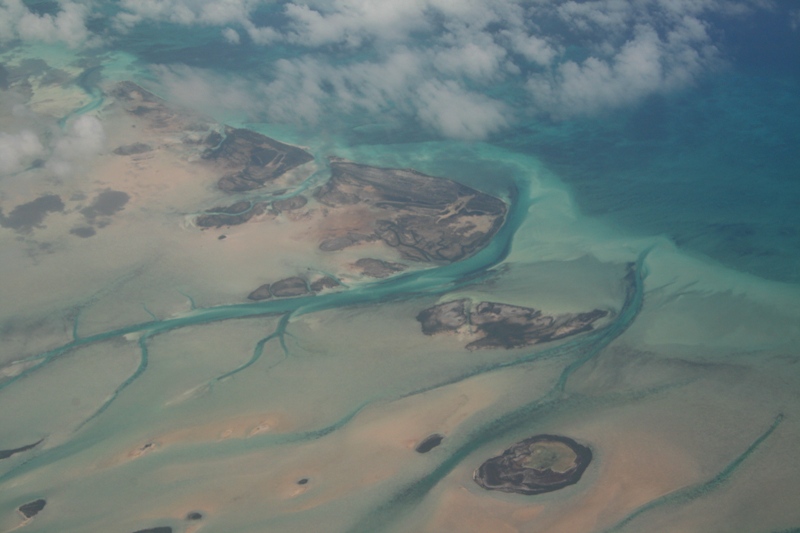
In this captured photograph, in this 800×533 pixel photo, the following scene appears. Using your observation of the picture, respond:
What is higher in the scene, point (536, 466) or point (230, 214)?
point (536, 466)

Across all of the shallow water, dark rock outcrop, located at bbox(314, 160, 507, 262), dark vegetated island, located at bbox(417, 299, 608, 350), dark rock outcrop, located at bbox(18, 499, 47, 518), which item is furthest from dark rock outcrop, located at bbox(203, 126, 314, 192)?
dark rock outcrop, located at bbox(18, 499, 47, 518)

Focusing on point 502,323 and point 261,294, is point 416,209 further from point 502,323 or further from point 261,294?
point 502,323

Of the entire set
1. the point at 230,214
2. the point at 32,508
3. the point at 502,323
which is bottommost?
the point at 32,508

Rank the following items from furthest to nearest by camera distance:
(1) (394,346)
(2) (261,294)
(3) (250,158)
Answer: (3) (250,158) < (2) (261,294) < (1) (394,346)

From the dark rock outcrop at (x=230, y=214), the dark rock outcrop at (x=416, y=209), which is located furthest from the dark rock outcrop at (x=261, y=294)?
the dark rock outcrop at (x=230, y=214)

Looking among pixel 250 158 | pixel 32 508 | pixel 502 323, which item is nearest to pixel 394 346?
pixel 502 323

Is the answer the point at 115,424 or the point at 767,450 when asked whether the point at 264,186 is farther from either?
the point at 767,450

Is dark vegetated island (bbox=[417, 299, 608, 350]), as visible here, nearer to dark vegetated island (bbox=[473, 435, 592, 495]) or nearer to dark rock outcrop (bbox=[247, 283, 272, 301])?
dark vegetated island (bbox=[473, 435, 592, 495])

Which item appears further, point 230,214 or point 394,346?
point 230,214
